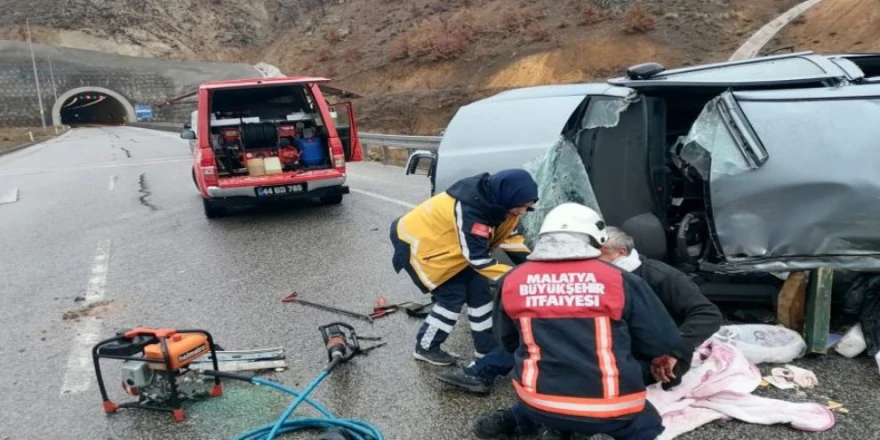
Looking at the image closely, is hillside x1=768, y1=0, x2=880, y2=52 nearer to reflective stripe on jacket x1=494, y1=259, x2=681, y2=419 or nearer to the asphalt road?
the asphalt road

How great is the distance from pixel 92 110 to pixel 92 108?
1.46 ft

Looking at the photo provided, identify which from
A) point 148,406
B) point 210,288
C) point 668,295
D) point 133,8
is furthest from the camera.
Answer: point 133,8

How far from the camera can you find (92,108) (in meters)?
65.1

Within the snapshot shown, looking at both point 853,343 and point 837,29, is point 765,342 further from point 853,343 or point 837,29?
point 837,29

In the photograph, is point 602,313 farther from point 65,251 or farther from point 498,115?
point 65,251

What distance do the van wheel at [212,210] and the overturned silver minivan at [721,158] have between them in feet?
15.6

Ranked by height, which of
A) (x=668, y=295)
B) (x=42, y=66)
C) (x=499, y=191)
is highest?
(x=42, y=66)

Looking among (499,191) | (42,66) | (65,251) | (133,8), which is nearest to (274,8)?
(133,8)

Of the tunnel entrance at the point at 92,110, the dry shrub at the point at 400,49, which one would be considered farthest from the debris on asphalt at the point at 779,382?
the tunnel entrance at the point at 92,110

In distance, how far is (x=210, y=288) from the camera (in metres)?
5.75

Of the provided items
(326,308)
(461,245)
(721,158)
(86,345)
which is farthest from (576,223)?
(86,345)

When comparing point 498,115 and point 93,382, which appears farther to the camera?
point 498,115

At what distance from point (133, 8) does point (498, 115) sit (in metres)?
72.3

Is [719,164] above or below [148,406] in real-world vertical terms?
above
